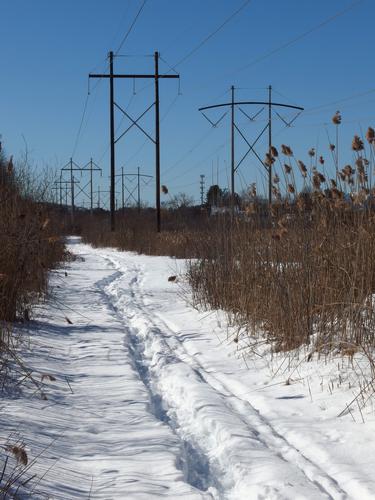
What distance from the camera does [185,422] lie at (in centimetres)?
382

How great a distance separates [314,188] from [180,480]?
10.9ft

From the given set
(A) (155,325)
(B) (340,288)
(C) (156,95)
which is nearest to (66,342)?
(A) (155,325)

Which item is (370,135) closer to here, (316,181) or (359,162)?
(359,162)

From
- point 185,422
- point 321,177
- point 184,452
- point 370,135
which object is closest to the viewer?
point 184,452

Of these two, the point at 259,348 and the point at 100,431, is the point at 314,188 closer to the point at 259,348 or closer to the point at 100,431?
the point at 259,348

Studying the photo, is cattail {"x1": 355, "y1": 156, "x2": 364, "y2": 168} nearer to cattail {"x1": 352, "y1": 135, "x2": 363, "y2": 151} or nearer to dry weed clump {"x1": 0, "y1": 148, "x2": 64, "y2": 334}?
cattail {"x1": 352, "y1": 135, "x2": 363, "y2": 151}

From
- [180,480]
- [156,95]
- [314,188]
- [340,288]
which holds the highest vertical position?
[156,95]

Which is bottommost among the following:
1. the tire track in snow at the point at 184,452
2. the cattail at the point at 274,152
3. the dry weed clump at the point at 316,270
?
the tire track in snow at the point at 184,452

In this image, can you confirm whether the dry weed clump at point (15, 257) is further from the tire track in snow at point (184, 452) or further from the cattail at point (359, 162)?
the cattail at point (359, 162)

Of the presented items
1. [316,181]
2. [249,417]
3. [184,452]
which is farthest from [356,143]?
[184,452]

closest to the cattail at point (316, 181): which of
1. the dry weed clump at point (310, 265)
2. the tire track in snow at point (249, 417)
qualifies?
the dry weed clump at point (310, 265)

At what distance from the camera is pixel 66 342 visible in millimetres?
6008

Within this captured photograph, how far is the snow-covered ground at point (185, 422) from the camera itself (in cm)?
287

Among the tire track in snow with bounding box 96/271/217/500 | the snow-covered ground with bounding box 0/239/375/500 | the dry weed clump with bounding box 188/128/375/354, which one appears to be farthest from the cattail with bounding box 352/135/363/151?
the tire track in snow with bounding box 96/271/217/500
